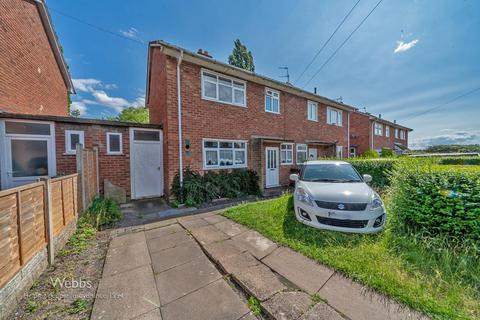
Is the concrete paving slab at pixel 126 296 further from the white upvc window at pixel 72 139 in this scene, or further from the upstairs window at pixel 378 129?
the upstairs window at pixel 378 129

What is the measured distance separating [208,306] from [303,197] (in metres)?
2.87

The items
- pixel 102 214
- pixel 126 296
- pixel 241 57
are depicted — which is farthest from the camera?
pixel 241 57

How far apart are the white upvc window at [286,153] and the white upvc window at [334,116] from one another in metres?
4.73

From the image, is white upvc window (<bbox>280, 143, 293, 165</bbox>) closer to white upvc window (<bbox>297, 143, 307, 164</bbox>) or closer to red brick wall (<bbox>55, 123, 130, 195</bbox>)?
white upvc window (<bbox>297, 143, 307, 164</bbox>)

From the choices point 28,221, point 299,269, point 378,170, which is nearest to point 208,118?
point 28,221

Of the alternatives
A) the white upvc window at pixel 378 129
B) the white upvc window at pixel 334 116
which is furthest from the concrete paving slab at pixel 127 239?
the white upvc window at pixel 378 129

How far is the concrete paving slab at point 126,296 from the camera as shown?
2.02 metres

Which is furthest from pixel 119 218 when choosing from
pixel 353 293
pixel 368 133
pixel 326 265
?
pixel 368 133

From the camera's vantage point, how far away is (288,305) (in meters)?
2.04

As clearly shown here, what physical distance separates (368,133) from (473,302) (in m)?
20.2

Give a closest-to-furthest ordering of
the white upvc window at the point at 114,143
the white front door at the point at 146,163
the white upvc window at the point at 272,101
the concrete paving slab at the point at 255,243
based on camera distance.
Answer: the concrete paving slab at the point at 255,243, the white upvc window at the point at 114,143, the white front door at the point at 146,163, the white upvc window at the point at 272,101

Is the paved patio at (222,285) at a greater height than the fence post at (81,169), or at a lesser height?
lesser

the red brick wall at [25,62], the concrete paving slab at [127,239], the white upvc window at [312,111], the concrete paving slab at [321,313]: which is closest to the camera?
the concrete paving slab at [321,313]

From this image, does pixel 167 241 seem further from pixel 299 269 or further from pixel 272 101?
pixel 272 101
